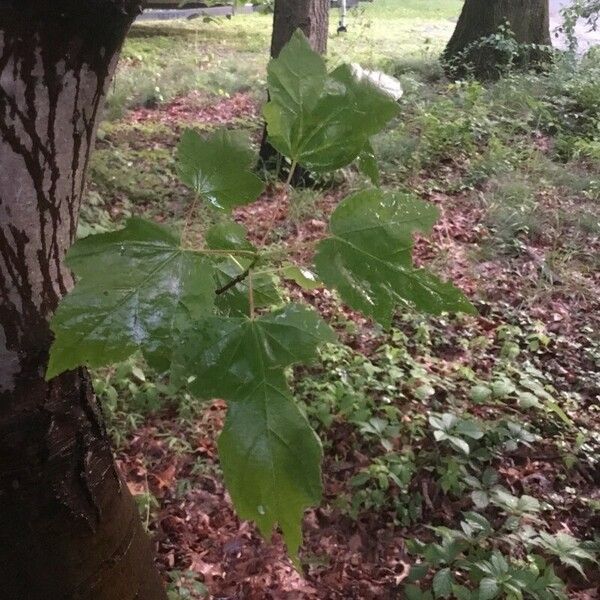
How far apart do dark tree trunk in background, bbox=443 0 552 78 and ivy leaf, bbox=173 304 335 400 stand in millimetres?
7540

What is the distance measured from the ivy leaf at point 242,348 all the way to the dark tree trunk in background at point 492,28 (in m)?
7.54

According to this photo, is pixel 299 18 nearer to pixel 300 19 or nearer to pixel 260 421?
pixel 300 19

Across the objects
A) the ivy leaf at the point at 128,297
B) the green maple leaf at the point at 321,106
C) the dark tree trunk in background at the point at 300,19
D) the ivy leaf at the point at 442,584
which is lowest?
the ivy leaf at the point at 442,584

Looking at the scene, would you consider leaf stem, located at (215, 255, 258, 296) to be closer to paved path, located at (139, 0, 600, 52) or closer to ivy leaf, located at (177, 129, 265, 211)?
ivy leaf, located at (177, 129, 265, 211)

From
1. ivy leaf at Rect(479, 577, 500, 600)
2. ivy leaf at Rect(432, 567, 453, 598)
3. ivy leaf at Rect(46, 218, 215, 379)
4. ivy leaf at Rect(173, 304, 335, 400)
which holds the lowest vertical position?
ivy leaf at Rect(432, 567, 453, 598)

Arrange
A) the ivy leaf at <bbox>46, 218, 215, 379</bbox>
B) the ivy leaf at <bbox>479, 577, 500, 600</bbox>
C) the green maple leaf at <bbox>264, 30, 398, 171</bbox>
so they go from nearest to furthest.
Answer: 1. the ivy leaf at <bbox>46, 218, 215, 379</bbox>
2. the green maple leaf at <bbox>264, 30, 398, 171</bbox>
3. the ivy leaf at <bbox>479, 577, 500, 600</bbox>

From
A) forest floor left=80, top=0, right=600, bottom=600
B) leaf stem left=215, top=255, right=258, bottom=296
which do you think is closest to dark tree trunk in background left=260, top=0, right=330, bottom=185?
forest floor left=80, top=0, right=600, bottom=600

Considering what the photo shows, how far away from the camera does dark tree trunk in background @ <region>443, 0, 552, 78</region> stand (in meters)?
7.47

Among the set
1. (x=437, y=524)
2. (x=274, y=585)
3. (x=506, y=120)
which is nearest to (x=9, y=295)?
(x=274, y=585)

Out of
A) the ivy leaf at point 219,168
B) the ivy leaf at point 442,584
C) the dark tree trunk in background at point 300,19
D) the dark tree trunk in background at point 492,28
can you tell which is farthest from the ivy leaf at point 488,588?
the dark tree trunk in background at point 492,28

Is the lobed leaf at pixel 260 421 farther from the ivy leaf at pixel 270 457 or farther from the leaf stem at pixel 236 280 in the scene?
the leaf stem at pixel 236 280

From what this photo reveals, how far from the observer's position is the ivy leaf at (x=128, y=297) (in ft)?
2.12

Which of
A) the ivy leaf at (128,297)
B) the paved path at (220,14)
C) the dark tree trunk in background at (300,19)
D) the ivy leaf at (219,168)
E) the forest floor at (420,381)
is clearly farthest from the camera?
Result: the paved path at (220,14)

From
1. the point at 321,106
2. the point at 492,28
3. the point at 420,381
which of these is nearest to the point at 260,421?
the point at 321,106
